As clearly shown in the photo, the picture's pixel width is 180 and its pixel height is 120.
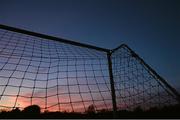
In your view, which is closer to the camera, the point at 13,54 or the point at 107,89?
the point at 13,54

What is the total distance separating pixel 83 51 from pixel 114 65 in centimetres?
100

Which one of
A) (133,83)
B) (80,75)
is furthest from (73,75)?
(133,83)

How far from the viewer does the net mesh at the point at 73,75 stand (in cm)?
512

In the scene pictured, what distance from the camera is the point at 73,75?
573cm

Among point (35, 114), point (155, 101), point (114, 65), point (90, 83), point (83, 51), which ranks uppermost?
point (83, 51)

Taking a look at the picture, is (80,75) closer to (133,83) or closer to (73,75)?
(73,75)

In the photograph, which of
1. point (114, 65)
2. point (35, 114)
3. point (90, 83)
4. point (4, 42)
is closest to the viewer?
point (4, 42)

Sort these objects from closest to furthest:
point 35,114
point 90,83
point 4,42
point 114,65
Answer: point 4,42 < point 90,83 < point 114,65 < point 35,114

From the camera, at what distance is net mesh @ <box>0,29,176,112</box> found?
512cm

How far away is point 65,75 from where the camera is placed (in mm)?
5488

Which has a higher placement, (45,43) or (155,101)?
(45,43)

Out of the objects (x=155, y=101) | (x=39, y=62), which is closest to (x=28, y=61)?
(x=39, y=62)

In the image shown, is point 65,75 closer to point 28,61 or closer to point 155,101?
point 28,61

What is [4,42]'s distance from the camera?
5270mm
